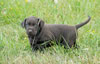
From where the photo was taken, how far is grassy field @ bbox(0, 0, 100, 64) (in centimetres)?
406

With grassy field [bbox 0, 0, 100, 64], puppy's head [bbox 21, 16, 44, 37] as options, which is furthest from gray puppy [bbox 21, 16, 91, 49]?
grassy field [bbox 0, 0, 100, 64]

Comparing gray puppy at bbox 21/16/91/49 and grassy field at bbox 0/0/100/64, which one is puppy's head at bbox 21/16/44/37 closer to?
gray puppy at bbox 21/16/91/49

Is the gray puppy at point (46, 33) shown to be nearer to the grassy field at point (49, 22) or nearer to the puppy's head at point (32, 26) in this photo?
the puppy's head at point (32, 26)

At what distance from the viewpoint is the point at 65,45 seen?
188 inches

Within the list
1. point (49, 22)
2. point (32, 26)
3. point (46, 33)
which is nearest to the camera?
point (32, 26)

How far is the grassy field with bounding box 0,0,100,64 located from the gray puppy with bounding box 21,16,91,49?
0.59 feet

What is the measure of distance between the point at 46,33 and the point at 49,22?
52.6 inches

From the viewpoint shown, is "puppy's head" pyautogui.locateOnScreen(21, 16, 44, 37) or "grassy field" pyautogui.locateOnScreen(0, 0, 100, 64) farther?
"puppy's head" pyautogui.locateOnScreen(21, 16, 44, 37)

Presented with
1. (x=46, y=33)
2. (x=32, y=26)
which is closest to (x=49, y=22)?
(x=46, y=33)

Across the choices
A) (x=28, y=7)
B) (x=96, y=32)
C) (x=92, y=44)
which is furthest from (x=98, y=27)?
(x=28, y=7)

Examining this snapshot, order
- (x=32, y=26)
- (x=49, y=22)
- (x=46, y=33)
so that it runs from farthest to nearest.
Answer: (x=49, y=22) → (x=46, y=33) → (x=32, y=26)

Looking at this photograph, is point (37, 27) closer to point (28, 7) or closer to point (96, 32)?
point (96, 32)

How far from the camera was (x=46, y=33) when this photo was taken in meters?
4.62

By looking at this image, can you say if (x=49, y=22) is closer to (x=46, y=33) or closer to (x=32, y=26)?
(x=46, y=33)
